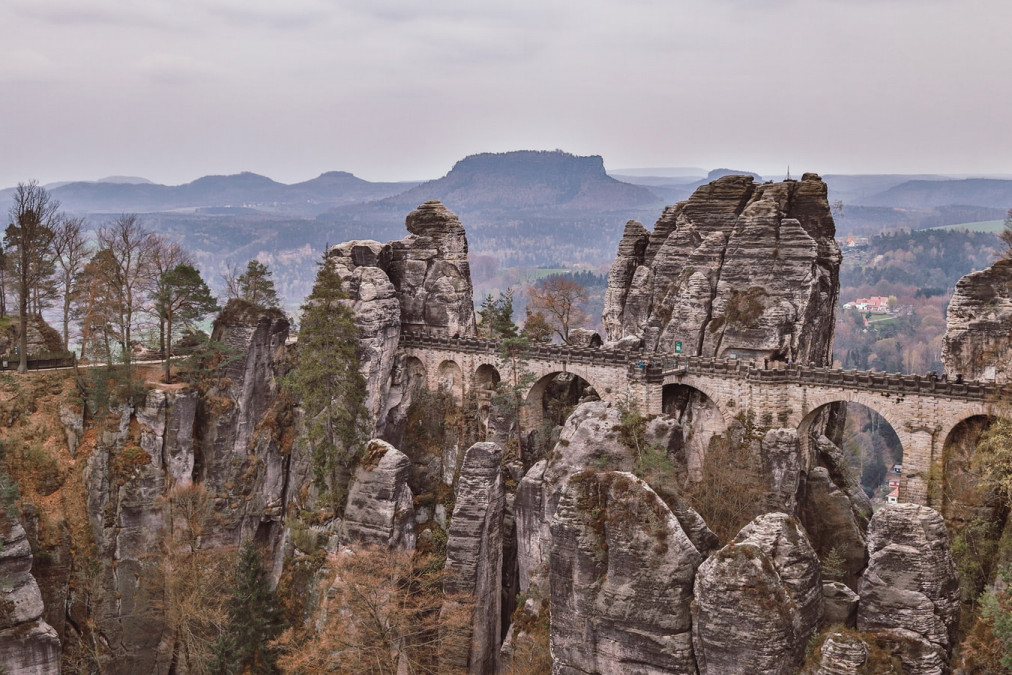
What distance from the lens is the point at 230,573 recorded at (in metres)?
41.9

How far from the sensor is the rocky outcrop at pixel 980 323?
38281mm

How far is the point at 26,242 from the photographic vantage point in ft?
155

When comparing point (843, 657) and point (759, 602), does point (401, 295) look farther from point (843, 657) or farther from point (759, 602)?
point (843, 657)

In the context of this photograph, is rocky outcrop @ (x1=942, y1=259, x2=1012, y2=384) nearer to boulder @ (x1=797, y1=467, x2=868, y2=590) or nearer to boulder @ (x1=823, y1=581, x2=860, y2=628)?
→ boulder @ (x1=797, y1=467, x2=868, y2=590)

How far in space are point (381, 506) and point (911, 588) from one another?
2433cm

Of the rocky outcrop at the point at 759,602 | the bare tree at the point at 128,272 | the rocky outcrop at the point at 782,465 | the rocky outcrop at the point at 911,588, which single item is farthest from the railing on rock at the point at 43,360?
the rocky outcrop at the point at 911,588

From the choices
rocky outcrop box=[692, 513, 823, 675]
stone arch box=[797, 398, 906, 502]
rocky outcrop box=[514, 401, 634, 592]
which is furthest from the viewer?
stone arch box=[797, 398, 906, 502]

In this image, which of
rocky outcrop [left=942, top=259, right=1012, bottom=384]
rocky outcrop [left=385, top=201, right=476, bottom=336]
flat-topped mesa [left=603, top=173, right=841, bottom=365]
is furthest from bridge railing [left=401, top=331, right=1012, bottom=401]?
rocky outcrop [left=942, top=259, right=1012, bottom=384]

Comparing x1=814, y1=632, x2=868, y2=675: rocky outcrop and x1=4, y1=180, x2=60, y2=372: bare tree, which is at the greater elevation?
x1=4, y1=180, x2=60, y2=372: bare tree

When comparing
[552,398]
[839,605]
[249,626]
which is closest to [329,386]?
[249,626]

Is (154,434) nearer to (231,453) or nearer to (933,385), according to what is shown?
(231,453)

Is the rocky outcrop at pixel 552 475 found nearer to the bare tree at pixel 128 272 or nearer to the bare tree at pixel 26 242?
the bare tree at pixel 128 272

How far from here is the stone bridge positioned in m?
36.7

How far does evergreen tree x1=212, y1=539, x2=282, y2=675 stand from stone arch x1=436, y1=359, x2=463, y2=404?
17.3 metres
